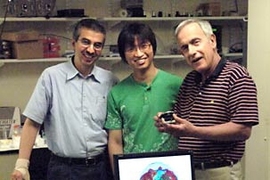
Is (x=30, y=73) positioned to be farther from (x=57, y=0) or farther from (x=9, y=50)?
(x=57, y=0)

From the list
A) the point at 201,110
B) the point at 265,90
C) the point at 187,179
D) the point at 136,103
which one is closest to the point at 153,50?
the point at 136,103

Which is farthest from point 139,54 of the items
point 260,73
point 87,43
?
point 260,73

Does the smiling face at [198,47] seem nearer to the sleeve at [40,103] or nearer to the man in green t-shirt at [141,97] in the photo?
the man in green t-shirt at [141,97]

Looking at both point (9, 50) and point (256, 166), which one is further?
point (9, 50)

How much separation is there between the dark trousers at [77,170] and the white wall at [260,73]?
4.42 feet

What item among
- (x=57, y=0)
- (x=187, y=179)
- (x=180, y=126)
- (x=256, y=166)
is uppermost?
(x=57, y=0)

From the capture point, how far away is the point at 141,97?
2.24m

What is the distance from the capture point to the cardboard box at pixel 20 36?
3.93 m

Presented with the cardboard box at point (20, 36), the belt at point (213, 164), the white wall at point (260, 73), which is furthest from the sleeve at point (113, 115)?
the cardboard box at point (20, 36)

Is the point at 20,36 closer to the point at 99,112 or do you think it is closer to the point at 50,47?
the point at 50,47

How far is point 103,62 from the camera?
177 inches

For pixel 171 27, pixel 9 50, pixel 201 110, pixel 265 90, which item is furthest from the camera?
pixel 171 27

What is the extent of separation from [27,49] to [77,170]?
1.86 metres

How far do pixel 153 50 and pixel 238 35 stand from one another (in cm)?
283
